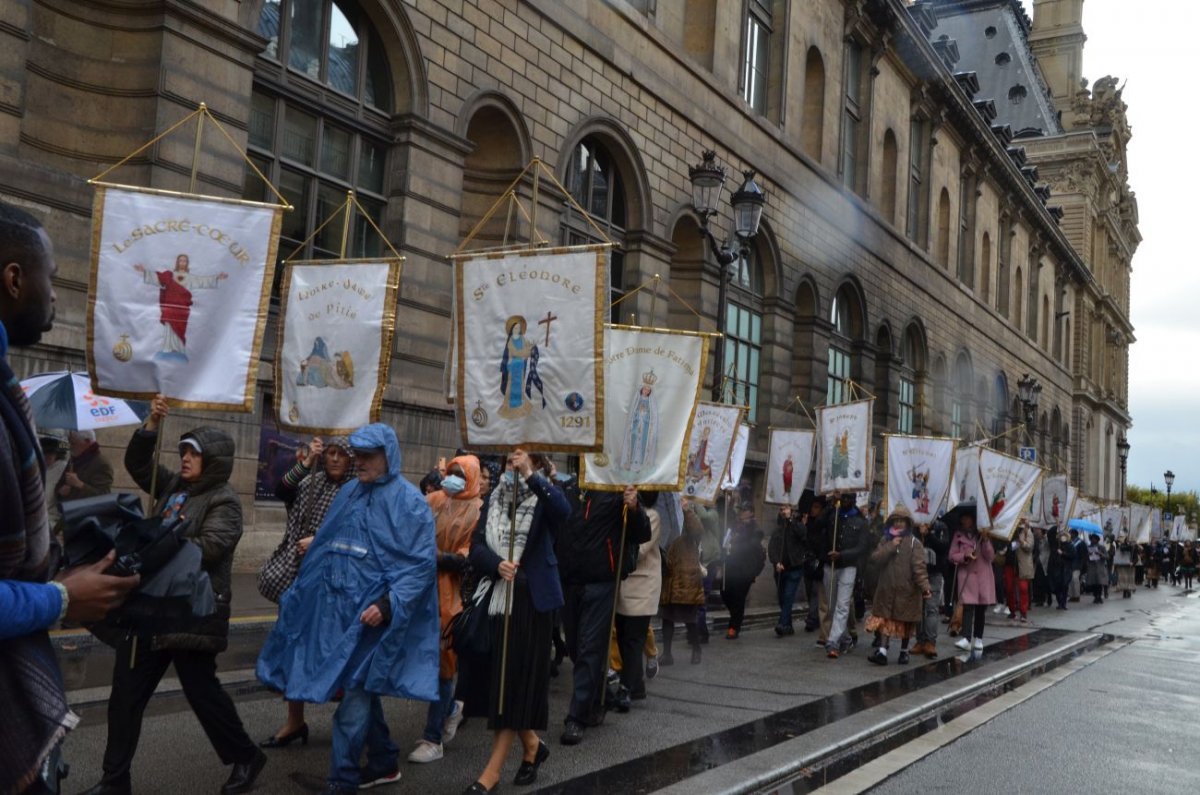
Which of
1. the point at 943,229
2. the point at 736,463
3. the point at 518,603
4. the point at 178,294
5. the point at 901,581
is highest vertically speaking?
the point at 943,229

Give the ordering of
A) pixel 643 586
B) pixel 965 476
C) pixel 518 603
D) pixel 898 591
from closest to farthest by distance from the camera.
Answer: pixel 518 603
pixel 643 586
pixel 898 591
pixel 965 476

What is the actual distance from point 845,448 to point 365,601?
1247cm

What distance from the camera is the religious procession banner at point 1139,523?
1606 inches

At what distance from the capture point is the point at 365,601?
548 cm

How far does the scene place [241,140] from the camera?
13617 mm

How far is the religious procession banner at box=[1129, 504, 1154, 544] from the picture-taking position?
40781mm

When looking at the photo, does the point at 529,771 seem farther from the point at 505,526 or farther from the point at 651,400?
the point at 651,400

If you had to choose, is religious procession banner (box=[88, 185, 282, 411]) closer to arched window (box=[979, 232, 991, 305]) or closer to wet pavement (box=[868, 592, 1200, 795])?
wet pavement (box=[868, 592, 1200, 795])

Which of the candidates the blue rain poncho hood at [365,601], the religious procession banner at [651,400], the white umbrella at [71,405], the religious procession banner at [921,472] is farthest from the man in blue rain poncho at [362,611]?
the religious procession banner at [921,472]

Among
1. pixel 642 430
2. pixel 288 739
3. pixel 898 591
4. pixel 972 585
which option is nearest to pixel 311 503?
pixel 288 739

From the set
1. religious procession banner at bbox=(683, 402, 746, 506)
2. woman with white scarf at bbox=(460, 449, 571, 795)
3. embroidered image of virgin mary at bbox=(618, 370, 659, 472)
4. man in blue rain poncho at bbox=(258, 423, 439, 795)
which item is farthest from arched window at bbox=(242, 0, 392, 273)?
man in blue rain poncho at bbox=(258, 423, 439, 795)

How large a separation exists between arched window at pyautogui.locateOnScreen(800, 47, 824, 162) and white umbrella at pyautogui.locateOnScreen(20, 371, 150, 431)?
24.1 metres

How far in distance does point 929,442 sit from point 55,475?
1111 centimetres

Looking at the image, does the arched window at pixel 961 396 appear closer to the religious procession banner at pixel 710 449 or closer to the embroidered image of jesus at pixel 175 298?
the religious procession banner at pixel 710 449
